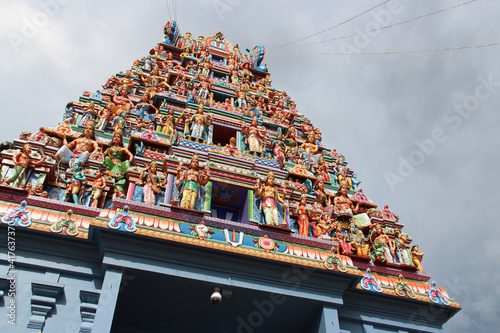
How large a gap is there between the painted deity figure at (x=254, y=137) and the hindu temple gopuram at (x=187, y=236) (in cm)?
6

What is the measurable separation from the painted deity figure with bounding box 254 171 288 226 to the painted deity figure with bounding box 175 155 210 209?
1506 millimetres

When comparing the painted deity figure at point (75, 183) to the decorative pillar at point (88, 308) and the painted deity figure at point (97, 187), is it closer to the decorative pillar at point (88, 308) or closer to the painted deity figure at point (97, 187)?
the painted deity figure at point (97, 187)

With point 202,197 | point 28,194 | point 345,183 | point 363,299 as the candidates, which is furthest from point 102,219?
point 345,183

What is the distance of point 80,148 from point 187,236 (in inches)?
209

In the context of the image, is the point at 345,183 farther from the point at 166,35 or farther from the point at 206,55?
the point at 166,35

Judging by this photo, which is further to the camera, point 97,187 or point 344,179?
point 344,179

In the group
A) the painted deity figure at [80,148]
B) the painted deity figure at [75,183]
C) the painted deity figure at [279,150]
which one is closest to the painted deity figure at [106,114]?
the painted deity figure at [80,148]

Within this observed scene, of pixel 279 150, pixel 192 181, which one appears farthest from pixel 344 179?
pixel 192 181

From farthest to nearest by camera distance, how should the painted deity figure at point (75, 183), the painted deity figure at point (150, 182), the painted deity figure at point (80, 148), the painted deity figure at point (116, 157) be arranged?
the painted deity figure at point (116, 157), the painted deity figure at point (80, 148), the painted deity figure at point (150, 182), the painted deity figure at point (75, 183)

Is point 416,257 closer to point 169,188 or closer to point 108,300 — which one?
point 169,188

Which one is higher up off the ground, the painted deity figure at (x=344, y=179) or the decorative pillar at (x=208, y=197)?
the painted deity figure at (x=344, y=179)

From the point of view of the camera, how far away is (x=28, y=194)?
1058cm

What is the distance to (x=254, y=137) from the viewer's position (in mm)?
15906

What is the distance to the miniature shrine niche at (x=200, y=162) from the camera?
11.9 metres
